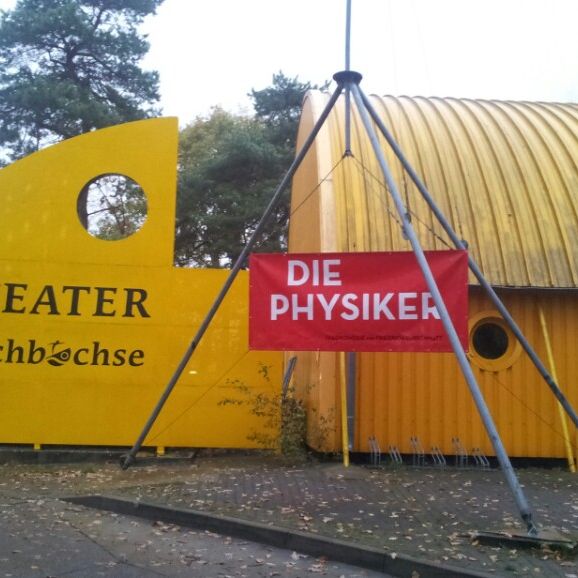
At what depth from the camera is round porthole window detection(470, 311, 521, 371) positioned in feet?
33.6

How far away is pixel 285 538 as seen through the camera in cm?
651

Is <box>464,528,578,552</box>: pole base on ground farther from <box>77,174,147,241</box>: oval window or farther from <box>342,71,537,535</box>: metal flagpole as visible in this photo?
<box>77,174,147,241</box>: oval window

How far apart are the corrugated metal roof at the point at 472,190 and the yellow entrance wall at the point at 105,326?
233 cm

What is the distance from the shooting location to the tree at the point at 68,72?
2719cm

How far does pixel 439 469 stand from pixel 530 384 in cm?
193

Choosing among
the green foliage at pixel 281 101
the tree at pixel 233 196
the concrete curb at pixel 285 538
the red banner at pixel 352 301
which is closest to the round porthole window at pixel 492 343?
the red banner at pixel 352 301

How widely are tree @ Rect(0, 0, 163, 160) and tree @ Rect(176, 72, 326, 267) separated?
4.10 metres

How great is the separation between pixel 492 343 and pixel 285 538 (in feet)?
17.4

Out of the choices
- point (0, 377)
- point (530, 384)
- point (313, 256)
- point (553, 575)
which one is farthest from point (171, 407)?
point (553, 575)

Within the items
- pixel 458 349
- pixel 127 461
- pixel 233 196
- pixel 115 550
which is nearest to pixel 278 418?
pixel 127 461

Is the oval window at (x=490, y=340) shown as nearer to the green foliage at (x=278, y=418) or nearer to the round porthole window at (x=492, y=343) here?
the round porthole window at (x=492, y=343)

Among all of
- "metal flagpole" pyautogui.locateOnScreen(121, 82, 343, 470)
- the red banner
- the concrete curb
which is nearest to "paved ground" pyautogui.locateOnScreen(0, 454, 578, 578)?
the concrete curb

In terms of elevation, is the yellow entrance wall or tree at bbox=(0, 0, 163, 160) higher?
tree at bbox=(0, 0, 163, 160)

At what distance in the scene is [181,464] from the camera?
1009cm
